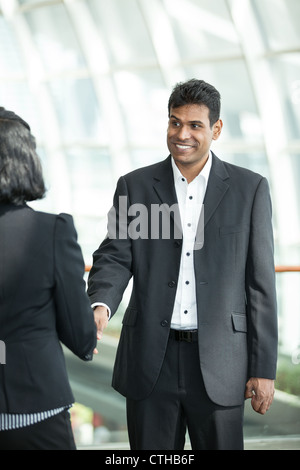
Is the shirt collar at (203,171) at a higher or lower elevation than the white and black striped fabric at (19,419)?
higher

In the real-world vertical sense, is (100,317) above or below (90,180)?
below

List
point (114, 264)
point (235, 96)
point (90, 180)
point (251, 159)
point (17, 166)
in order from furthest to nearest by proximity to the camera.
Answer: point (90, 180) → point (251, 159) → point (235, 96) → point (114, 264) → point (17, 166)

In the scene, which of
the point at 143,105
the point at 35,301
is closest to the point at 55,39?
the point at 143,105

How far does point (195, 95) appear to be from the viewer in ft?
8.16

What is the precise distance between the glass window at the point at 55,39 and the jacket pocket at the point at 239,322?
1159 cm

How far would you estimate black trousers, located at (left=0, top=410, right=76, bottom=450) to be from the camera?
187 centimetres

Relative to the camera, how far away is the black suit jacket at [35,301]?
6.05 feet

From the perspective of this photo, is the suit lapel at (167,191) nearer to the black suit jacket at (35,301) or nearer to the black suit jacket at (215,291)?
the black suit jacket at (215,291)

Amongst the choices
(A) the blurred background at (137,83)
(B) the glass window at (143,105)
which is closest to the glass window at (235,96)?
(A) the blurred background at (137,83)

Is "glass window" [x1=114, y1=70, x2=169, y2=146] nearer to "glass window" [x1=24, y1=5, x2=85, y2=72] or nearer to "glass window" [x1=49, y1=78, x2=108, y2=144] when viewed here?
"glass window" [x1=49, y1=78, x2=108, y2=144]

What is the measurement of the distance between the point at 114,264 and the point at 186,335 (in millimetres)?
370

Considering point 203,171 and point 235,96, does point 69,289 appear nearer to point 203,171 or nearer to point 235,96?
point 203,171

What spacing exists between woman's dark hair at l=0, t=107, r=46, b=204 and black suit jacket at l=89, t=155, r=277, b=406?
725 millimetres

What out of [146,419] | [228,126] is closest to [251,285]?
[146,419]
